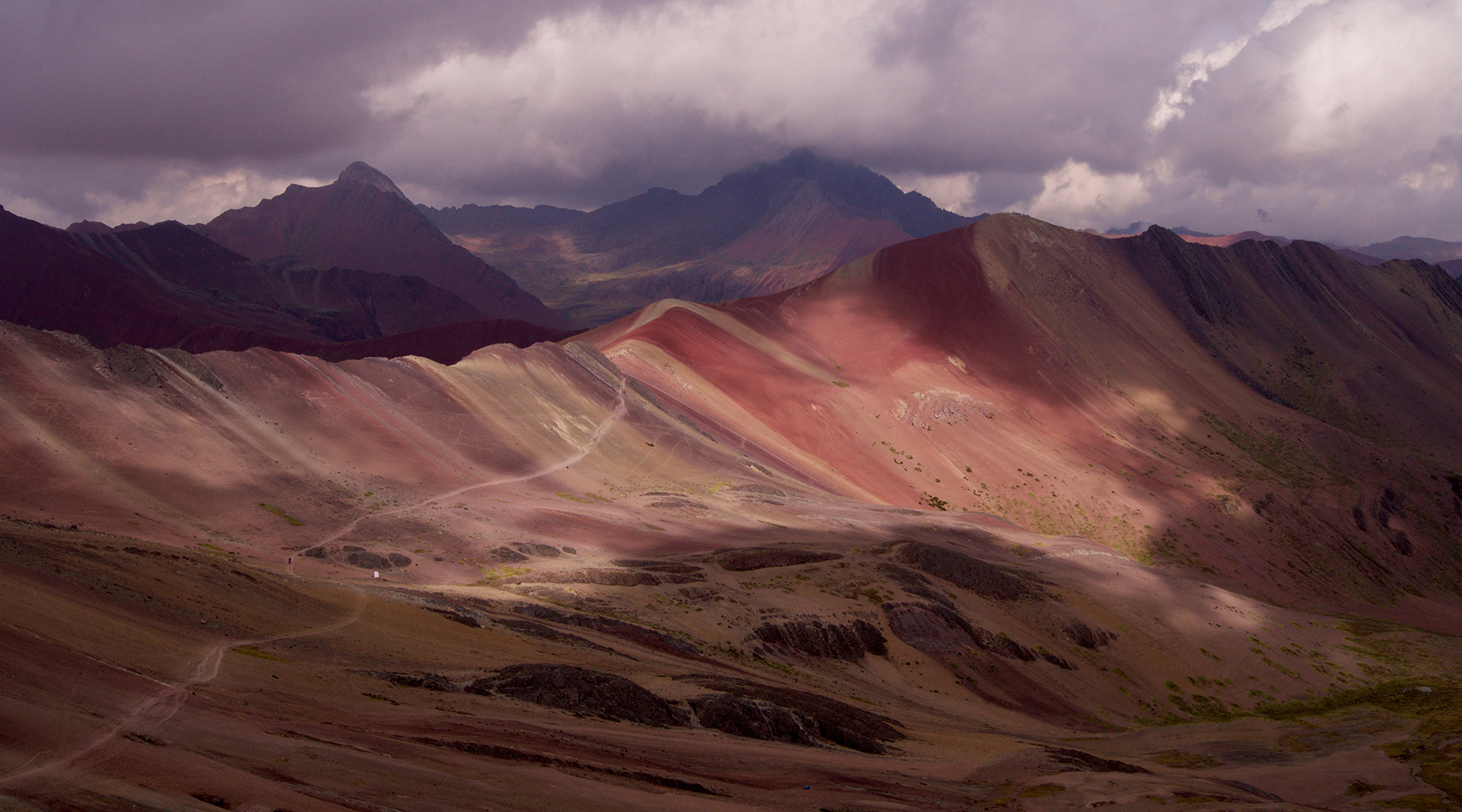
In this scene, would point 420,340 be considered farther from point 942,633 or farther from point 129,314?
point 942,633

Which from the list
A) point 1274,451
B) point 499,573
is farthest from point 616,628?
point 1274,451

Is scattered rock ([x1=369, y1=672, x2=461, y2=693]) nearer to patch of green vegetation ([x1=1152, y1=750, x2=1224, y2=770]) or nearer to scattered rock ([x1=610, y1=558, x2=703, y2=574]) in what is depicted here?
scattered rock ([x1=610, y1=558, x2=703, y2=574])

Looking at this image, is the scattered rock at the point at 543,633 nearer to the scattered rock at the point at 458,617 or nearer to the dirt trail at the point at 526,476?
the scattered rock at the point at 458,617

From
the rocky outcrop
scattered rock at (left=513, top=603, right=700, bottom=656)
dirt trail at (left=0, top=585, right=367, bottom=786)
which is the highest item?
dirt trail at (left=0, top=585, right=367, bottom=786)

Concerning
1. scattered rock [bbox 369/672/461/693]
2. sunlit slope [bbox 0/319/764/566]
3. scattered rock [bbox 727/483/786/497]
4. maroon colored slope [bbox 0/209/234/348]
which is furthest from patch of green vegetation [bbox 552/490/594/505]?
maroon colored slope [bbox 0/209/234/348]

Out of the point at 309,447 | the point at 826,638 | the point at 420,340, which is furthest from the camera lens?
the point at 420,340

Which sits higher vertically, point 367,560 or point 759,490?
point 759,490

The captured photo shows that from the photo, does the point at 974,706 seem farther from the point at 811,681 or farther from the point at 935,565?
the point at 935,565
